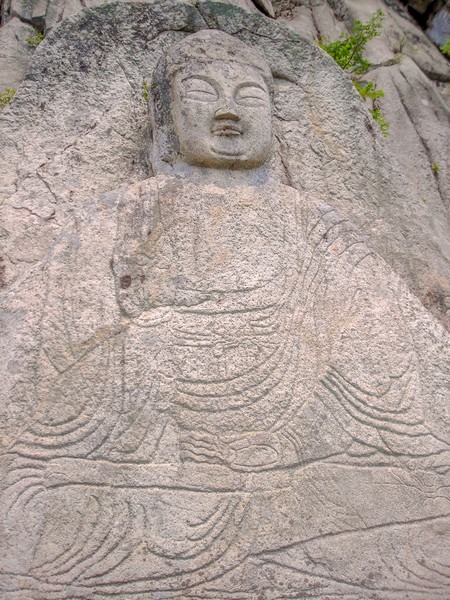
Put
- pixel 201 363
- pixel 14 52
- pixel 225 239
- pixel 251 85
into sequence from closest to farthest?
pixel 201 363
pixel 225 239
pixel 251 85
pixel 14 52

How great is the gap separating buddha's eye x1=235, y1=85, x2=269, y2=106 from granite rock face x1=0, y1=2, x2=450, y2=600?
0.01 meters

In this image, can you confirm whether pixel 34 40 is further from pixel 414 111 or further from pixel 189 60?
pixel 414 111

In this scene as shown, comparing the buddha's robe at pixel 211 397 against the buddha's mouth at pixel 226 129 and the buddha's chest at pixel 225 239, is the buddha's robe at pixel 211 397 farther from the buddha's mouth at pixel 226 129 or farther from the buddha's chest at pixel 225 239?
the buddha's mouth at pixel 226 129

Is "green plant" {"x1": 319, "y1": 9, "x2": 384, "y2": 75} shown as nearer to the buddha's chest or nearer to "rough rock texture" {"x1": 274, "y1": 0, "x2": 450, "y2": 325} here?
"rough rock texture" {"x1": 274, "y1": 0, "x2": 450, "y2": 325}

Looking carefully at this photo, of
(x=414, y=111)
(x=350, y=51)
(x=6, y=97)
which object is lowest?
(x=6, y=97)

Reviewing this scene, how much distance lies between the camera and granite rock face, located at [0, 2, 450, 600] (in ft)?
8.54

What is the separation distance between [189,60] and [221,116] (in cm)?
48

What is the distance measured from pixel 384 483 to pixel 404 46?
5.69 meters

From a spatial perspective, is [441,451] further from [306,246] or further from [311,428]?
[306,246]

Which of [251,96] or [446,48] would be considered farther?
[446,48]

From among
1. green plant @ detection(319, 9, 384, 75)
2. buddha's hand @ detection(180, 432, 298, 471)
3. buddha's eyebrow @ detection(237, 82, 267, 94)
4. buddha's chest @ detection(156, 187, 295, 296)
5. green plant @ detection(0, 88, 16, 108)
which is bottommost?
buddha's hand @ detection(180, 432, 298, 471)

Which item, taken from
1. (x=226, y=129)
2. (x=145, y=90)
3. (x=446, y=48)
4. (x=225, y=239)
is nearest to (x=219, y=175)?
(x=226, y=129)

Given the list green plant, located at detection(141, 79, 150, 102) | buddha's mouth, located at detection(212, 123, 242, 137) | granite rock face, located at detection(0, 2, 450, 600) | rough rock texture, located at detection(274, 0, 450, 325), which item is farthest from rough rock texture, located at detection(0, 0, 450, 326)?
buddha's mouth, located at detection(212, 123, 242, 137)

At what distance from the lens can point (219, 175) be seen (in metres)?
3.53
